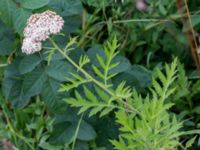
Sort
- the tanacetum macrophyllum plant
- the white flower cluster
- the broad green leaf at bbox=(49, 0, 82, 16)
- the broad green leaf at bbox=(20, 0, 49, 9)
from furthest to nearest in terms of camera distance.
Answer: the broad green leaf at bbox=(49, 0, 82, 16) < the broad green leaf at bbox=(20, 0, 49, 9) < the white flower cluster < the tanacetum macrophyllum plant

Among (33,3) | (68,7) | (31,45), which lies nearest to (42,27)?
(31,45)

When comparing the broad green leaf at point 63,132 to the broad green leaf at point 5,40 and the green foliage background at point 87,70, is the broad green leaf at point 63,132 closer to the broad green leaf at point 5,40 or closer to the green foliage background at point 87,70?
the green foliage background at point 87,70

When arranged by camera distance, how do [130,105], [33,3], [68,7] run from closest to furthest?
[130,105]
[33,3]
[68,7]

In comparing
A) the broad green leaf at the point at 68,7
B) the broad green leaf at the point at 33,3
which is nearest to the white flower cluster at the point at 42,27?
the broad green leaf at the point at 33,3

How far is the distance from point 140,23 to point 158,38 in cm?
8

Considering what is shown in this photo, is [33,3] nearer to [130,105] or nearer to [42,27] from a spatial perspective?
[42,27]

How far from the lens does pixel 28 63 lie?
1549 millimetres

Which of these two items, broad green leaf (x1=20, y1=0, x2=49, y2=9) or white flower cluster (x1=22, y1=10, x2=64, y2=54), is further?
broad green leaf (x1=20, y1=0, x2=49, y2=9)

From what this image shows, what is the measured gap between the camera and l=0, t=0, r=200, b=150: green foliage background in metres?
1.51

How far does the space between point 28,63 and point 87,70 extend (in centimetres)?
17

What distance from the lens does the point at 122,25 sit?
200cm

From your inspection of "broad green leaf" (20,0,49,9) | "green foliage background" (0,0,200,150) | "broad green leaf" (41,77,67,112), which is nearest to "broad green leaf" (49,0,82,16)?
"green foliage background" (0,0,200,150)

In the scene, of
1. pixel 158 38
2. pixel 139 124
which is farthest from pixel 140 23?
pixel 139 124

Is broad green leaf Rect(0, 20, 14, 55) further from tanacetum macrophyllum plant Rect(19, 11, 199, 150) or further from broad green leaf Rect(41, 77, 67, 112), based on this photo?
tanacetum macrophyllum plant Rect(19, 11, 199, 150)
